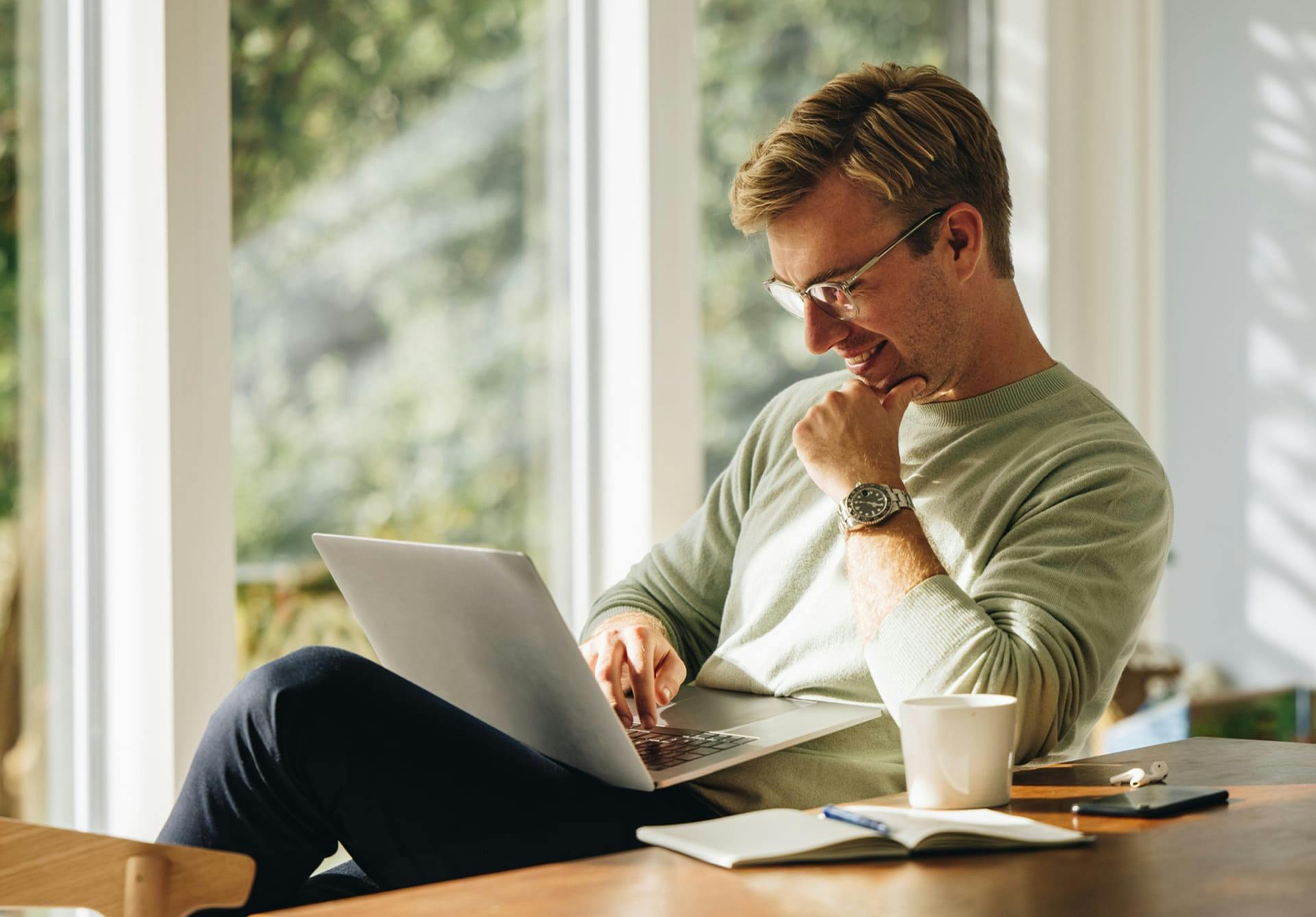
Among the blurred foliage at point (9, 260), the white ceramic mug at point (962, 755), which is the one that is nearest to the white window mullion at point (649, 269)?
the blurred foliage at point (9, 260)

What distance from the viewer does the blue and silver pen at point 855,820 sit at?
0.83 m

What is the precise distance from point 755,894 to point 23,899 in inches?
19.4

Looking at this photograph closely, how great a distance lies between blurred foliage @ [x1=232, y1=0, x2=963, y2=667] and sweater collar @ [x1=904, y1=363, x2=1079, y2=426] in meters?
1.05

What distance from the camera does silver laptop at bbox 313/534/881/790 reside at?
3.52 ft

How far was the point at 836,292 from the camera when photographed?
1438 millimetres

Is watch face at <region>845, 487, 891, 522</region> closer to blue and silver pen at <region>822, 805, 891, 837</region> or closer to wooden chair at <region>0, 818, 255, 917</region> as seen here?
blue and silver pen at <region>822, 805, 891, 837</region>

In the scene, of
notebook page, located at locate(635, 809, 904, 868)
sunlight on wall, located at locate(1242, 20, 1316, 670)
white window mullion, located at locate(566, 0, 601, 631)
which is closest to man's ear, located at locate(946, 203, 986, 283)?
notebook page, located at locate(635, 809, 904, 868)

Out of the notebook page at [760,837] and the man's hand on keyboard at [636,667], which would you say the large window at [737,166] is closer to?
the man's hand on keyboard at [636,667]

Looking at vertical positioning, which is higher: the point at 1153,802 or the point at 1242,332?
the point at 1242,332

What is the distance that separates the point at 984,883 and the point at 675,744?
489mm

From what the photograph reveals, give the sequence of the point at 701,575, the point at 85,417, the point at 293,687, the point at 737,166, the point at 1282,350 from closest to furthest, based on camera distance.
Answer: the point at 293,687
the point at 701,575
the point at 85,417
the point at 737,166
the point at 1282,350

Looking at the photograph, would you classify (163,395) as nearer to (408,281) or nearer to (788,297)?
(408,281)

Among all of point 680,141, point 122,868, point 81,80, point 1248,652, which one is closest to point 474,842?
point 122,868

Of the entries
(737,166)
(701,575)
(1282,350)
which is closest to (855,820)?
(701,575)
